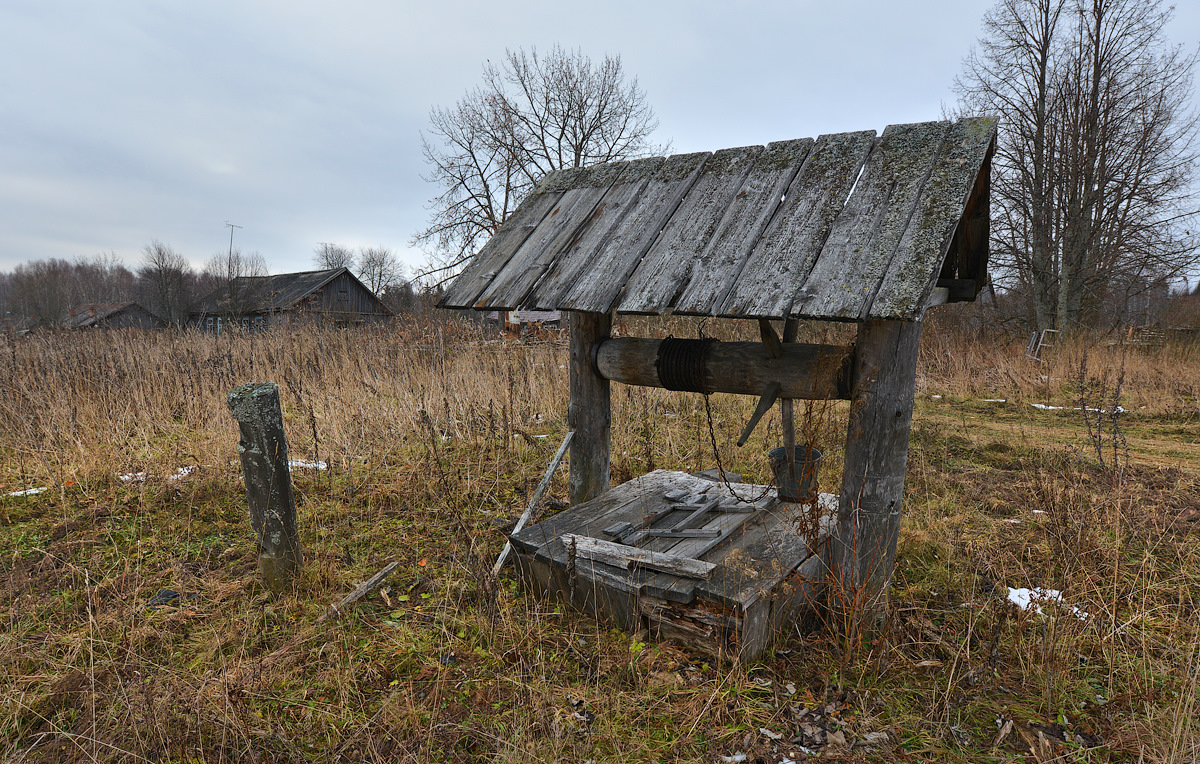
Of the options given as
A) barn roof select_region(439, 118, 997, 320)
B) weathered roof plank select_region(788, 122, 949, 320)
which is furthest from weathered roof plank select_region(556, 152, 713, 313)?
weathered roof plank select_region(788, 122, 949, 320)

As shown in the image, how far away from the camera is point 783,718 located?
7.21ft

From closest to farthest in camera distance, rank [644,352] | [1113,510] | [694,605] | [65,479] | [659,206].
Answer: [694,605], [659,206], [644,352], [1113,510], [65,479]

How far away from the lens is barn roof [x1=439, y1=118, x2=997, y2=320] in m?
2.04

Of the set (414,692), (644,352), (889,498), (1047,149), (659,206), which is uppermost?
(1047,149)

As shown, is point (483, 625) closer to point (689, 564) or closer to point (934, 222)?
point (689, 564)

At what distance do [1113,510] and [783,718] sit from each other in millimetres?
3074

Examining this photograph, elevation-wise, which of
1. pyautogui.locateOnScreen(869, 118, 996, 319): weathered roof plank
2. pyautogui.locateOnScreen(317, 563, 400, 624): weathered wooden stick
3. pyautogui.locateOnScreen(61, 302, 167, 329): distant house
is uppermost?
pyautogui.locateOnScreen(61, 302, 167, 329): distant house

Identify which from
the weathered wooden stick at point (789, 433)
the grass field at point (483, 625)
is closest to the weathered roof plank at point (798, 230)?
the grass field at point (483, 625)

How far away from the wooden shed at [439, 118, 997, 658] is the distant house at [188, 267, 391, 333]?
2414 cm

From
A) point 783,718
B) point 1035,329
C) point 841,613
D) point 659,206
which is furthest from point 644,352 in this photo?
point 1035,329

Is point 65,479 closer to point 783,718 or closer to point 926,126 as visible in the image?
point 783,718

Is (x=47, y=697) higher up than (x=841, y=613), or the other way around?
(x=841, y=613)

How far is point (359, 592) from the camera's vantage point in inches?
119

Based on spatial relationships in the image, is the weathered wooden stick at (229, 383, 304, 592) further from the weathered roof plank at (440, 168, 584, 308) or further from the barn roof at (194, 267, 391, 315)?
the barn roof at (194, 267, 391, 315)
